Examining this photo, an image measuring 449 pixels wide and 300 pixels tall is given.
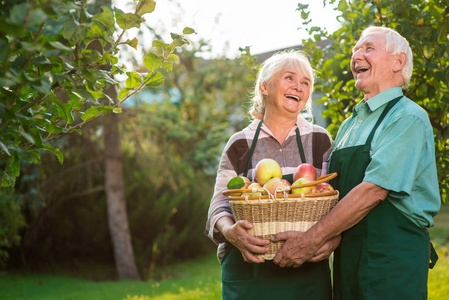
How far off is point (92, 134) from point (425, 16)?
823 centimetres

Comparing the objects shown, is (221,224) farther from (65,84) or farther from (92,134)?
(92,134)

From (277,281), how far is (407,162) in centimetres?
92

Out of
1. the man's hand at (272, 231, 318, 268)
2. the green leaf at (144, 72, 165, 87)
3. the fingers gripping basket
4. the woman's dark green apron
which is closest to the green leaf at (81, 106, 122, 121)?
the green leaf at (144, 72, 165, 87)

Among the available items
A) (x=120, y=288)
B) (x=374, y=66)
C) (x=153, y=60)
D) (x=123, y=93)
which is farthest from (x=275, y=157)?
(x=120, y=288)

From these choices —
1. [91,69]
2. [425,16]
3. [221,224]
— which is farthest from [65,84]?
[425,16]

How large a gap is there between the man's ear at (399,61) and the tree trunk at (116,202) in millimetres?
7936

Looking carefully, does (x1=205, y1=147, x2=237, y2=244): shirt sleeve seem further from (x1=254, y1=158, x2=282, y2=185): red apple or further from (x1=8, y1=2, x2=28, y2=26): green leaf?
(x1=8, y1=2, x2=28, y2=26): green leaf

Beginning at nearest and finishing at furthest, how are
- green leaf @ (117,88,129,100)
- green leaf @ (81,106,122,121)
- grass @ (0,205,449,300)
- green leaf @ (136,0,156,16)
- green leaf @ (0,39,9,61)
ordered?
green leaf @ (0,39,9,61) → green leaf @ (136,0,156,16) → green leaf @ (81,106,122,121) → green leaf @ (117,88,129,100) → grass @ (0,205,449,300)

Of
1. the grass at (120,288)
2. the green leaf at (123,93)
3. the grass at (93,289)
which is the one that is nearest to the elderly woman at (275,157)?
the green leaf at (123,93)

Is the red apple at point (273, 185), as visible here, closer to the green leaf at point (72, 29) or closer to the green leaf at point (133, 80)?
the green leaf at point (133, 80)

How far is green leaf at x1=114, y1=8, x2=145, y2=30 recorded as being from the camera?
1.62 metres

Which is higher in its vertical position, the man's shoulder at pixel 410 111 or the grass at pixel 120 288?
the man's shoulder at pixel 410 111

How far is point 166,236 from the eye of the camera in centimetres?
1091

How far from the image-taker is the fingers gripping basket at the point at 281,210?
217 cm
